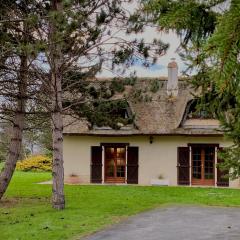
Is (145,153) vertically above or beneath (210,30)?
beneath

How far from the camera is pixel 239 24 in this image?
5.85 feet

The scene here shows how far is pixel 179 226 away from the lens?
12.6m

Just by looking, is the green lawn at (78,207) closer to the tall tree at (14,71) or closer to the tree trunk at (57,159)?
the tree trunk at (57,159)

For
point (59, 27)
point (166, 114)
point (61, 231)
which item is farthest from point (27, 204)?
point (166, 114)

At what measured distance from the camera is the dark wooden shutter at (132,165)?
90.3 ft

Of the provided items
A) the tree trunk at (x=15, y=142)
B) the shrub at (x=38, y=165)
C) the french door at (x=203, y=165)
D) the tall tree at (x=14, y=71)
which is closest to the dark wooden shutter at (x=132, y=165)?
the french door at (x=203, y=165)

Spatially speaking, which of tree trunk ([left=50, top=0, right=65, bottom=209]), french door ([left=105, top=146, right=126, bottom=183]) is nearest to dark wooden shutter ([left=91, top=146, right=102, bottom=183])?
french door ([left=105, top=146, right=126, bottom=183])

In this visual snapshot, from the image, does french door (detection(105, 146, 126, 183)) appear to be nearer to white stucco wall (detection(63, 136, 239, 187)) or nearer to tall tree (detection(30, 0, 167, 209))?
white stucco wall (detection(63, 136, 239, 187))

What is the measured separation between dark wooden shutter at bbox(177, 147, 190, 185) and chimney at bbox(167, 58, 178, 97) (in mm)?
3830

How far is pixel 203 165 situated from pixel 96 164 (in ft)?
19.5

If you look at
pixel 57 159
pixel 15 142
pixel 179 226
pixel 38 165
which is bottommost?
pixel 179 226

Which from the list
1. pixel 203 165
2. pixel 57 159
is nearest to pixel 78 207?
pixel 57 159

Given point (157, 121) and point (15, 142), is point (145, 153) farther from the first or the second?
point (15, 142)

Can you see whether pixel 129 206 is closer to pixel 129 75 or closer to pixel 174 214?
pixel 174 214
